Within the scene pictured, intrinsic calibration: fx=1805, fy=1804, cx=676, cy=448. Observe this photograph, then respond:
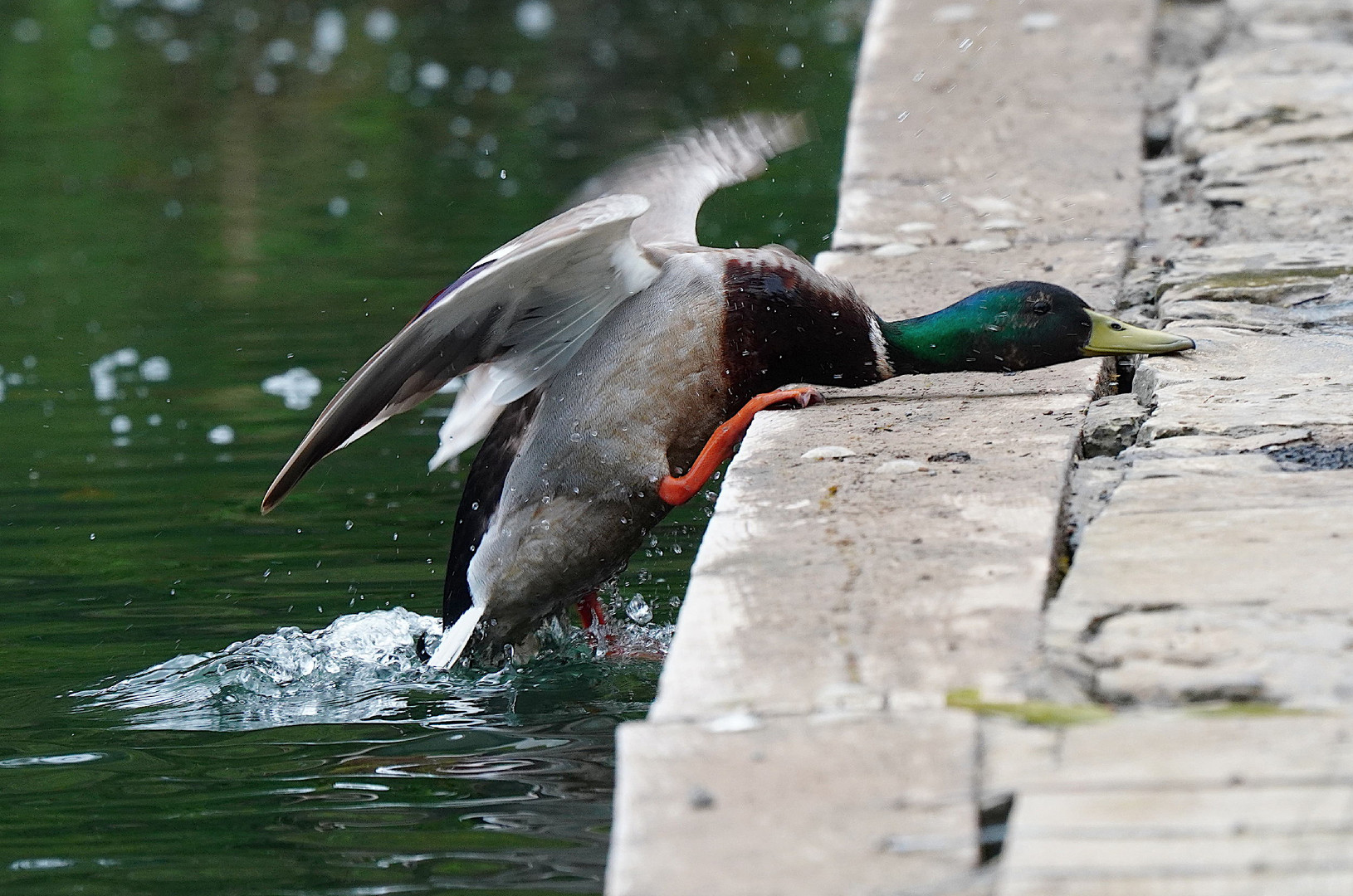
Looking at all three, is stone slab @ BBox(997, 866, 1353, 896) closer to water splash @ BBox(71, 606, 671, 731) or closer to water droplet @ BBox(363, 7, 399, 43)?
water splash @ BBox(71, 606, 671, 731)

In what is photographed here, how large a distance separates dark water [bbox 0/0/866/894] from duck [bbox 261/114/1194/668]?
0.25 meters

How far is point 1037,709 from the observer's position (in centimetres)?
210

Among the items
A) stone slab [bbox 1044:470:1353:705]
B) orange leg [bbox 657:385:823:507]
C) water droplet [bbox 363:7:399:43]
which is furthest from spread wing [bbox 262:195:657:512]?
water droplet [bbox 363:7:399:43]

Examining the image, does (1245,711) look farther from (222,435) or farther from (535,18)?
(535,18)

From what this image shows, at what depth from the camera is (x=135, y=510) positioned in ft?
15.4

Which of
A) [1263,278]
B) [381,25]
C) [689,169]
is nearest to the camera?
[1263,278]

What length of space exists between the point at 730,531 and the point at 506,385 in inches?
41.8

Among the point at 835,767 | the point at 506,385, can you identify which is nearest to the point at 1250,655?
the point at 835,767

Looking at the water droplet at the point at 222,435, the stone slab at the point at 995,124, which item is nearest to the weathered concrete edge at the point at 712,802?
the stone slab at the point at 995,124

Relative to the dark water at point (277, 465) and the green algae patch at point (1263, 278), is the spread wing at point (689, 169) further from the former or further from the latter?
the green algae patch at point (1263, 278)

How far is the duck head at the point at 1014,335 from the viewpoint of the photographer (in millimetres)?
3496

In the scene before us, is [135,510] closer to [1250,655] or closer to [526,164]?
[1250,655]

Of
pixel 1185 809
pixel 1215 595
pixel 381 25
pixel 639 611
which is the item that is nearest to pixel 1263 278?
pixel 639 611

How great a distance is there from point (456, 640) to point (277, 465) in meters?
1.56
